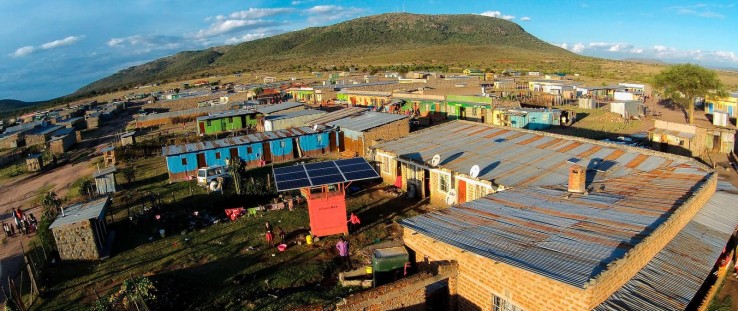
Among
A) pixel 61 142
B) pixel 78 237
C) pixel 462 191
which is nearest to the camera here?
pixel 78 237

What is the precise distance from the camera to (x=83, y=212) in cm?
1762

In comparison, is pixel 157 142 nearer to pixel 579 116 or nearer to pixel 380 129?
pixel 380 129

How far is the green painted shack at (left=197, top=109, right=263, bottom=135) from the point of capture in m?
43.9

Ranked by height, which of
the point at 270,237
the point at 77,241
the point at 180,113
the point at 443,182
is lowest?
the point at 270,237

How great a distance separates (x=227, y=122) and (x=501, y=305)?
4071 centimetres

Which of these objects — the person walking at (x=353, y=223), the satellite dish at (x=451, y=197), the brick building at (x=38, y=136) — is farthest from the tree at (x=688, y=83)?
the brick building at (x=38, y=136)

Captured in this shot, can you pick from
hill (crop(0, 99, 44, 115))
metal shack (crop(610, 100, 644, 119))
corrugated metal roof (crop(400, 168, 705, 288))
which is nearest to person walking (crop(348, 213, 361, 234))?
corrugated metal roof (crop(400, 168, 705, 288))

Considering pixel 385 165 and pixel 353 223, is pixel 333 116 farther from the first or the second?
pixel 353 223

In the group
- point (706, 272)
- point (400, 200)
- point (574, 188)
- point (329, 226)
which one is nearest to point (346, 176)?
point (329, 226)

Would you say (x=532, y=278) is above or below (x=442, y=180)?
above

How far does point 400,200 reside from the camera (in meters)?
21.1

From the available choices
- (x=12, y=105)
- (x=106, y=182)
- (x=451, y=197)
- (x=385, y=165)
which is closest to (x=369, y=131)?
(x=385, y=165)

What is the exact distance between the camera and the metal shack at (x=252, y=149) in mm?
27859

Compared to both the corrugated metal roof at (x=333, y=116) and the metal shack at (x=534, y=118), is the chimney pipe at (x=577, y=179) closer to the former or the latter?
the corrugated metal roof at (x=333, y=116)
